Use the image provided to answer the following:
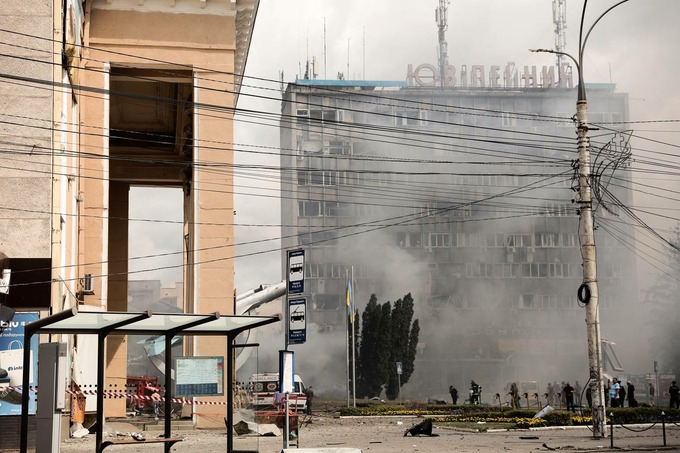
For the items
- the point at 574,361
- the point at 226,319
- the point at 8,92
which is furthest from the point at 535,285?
the point at 226,319

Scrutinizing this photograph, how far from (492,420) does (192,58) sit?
53.7ft

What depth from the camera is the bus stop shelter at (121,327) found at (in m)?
13.8

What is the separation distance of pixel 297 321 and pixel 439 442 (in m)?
7.41

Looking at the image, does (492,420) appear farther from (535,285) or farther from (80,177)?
(535,285)

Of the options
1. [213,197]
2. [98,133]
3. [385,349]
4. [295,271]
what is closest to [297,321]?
[295,271]

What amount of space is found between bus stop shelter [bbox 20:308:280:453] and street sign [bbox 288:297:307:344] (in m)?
2.21

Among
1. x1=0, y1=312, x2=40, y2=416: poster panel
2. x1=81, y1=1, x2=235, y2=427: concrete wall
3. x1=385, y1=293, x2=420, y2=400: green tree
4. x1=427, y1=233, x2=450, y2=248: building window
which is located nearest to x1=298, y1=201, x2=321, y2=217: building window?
x1=427, y1=233, x2=450, y2=248: building window

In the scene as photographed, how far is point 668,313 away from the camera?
83.6 m

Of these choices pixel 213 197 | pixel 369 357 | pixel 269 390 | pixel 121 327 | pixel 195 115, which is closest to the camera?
pixel 121 327

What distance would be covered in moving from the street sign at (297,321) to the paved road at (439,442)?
83.4 inches

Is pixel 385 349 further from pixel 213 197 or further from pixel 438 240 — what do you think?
pixel 213 197

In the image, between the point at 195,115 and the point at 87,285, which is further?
the point at 195,115

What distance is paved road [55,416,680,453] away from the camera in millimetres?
22328

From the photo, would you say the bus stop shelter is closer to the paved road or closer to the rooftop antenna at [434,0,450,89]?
the paved road
